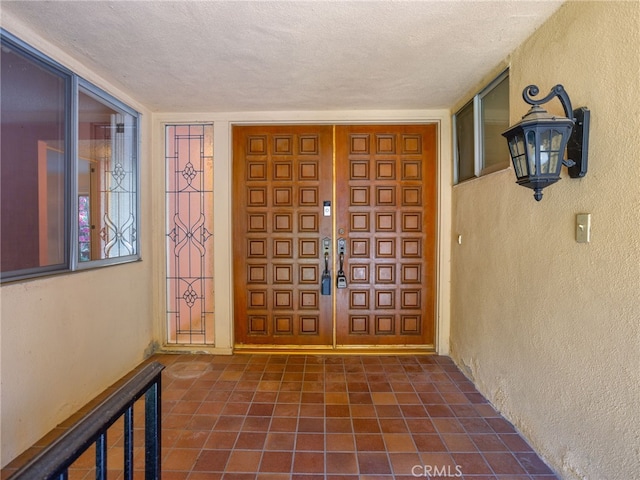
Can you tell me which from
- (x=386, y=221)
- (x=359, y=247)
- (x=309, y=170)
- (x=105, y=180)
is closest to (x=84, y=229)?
(x=105, y=180)

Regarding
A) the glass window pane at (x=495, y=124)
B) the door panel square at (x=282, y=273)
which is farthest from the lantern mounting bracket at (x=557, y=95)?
the door panel square at (x=282, y=273)

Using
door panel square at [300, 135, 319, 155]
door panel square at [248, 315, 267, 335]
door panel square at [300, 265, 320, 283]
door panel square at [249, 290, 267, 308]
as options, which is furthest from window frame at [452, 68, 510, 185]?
door panel square at [248, 315, 267, 335]

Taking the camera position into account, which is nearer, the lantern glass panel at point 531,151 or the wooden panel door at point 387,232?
the lantern glass panel at point 531,151

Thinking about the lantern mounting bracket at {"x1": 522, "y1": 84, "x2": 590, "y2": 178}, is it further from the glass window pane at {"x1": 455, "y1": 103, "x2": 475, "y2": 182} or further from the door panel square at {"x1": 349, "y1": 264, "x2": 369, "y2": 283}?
the door panel square at {"x1": 349, "y1": 264, "x2": 369, "y2": 283}

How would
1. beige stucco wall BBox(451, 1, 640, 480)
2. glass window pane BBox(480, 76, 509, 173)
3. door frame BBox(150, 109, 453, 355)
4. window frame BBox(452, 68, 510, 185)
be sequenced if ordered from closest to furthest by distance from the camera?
beige stucco wall BBox(451, 1, 640, 480) < glass window pane BBox(480, 76, 509, 173) < window frame BBox(452, 68, 510, 185) < door frame BBox(150, 109, 453, 355)

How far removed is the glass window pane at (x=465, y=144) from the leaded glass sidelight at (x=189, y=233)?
2361mm

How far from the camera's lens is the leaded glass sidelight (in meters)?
3.20

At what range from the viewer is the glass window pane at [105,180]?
2.31 metres

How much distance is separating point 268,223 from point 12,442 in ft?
7.43

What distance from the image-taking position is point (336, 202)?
10.5 feet

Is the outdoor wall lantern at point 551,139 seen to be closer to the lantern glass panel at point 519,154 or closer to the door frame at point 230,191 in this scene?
the lantern glass panel at point 519,154

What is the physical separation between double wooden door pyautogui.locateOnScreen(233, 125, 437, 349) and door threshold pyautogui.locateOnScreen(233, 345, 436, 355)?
0.03m

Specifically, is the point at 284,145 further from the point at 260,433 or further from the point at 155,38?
the point at 260,433

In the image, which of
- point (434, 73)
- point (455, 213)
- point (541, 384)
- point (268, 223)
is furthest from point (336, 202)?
point (541, 384)
